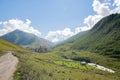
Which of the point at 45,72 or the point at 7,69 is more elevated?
the point at 7,69

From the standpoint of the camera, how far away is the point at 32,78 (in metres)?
34.2

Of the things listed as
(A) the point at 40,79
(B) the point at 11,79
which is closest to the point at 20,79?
(B) the point at 11,79

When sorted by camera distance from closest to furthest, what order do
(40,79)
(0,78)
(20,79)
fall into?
1. (40,79)
2. (20,79)
3. (0,78)

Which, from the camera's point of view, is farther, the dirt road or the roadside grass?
the dirt road

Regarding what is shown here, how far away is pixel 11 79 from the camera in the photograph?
39.0 meters

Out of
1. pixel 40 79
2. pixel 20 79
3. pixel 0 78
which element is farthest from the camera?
pixel 0 78

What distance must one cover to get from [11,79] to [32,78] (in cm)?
757

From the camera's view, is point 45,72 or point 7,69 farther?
point 7,69

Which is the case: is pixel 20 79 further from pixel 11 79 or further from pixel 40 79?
pixel 40 79

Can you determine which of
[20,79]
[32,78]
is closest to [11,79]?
[20,79]

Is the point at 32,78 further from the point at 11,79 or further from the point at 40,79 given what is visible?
the point at 11,79

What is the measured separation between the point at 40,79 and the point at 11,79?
920cm

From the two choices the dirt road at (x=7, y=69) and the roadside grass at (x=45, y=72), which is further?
the dirt road at (x=7, y=69)

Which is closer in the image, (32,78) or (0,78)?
(32,78)
